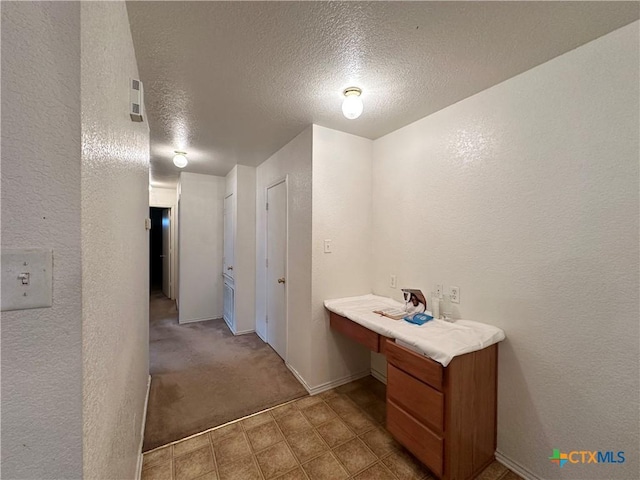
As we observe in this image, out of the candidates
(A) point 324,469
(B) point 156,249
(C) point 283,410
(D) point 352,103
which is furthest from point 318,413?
(B) point 156,249

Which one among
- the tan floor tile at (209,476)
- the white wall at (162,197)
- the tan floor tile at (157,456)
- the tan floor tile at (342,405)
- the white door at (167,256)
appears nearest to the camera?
the tan floor tile at (209,476)

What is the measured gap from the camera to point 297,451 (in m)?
1.67

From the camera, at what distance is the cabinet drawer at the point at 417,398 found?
1.38 meters

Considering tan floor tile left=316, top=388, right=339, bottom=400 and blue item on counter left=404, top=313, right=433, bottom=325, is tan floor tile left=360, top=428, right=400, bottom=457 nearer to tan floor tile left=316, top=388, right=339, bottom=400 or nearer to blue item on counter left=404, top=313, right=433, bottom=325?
tan floor tile left=316, top=388, right=339, bottom=400

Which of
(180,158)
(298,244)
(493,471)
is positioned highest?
(180,158)

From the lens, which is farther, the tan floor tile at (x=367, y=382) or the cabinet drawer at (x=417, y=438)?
the tan floor tile at (x=367, y=382)

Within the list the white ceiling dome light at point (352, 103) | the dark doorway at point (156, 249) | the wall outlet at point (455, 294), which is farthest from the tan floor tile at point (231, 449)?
the dark doorway at point (156, 249)

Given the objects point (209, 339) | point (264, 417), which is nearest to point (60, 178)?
point (264, 417)

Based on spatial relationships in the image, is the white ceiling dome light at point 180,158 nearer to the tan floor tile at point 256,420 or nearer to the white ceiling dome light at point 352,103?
the white ceiling dome light at point 352,103

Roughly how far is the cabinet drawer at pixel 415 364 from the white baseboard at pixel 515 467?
2.60 ft

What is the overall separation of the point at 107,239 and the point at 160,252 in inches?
269

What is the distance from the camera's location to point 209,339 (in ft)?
11.3

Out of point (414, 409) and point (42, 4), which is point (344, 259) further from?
point (42, 4)

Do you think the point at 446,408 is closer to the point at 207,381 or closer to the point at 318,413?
the point at 318,413
